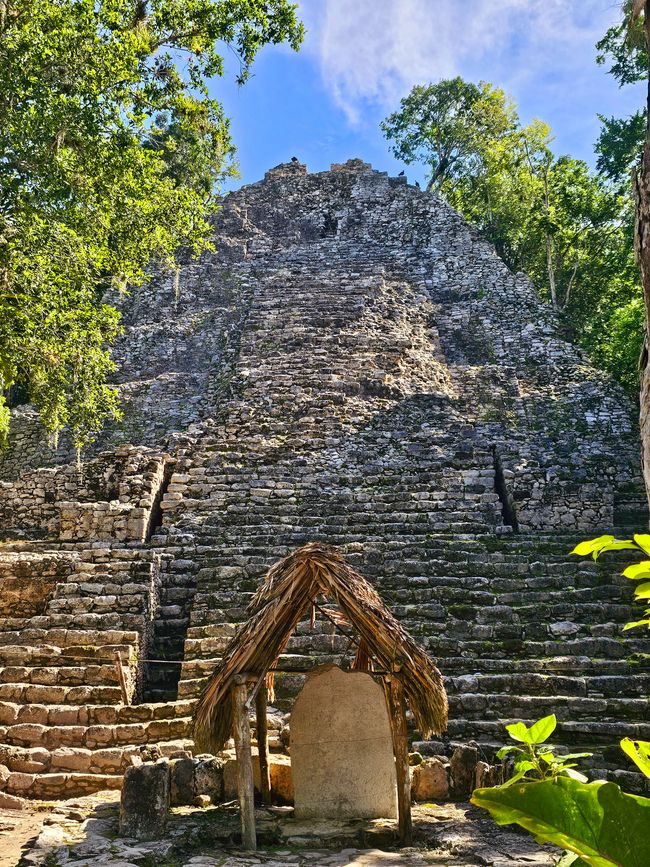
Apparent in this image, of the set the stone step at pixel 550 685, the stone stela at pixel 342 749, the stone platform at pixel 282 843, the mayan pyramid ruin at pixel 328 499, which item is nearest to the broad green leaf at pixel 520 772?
the stone platform at pixel 282 843

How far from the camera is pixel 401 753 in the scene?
4273mm

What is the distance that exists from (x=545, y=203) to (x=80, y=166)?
1424 centimetres

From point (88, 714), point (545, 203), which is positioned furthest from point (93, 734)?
point (545, 203)

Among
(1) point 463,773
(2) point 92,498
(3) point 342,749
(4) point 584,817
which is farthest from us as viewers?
(2) point 92,498

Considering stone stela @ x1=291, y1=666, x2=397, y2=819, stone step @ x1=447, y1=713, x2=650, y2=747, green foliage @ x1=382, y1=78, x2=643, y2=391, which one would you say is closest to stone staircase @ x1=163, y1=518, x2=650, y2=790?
stone step @ x1=447, y1=713, x2=650, y2=747

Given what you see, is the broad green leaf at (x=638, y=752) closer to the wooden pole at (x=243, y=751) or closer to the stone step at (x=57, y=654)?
the wooden pole at (x=243, y=751)

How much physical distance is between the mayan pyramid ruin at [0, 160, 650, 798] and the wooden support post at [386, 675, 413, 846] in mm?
1349

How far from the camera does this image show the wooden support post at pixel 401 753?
4.14m

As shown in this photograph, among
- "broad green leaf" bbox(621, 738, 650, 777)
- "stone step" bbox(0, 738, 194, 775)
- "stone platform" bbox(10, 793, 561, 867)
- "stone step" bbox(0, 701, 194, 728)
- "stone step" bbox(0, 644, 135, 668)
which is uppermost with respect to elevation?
"broad green leaf" bbox(621, 738, 650, 777)

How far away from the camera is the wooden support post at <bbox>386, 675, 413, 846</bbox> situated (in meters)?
4.14

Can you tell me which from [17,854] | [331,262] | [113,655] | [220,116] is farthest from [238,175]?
[17,854]

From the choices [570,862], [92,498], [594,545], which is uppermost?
[92,498]

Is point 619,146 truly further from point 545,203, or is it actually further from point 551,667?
point 551,667

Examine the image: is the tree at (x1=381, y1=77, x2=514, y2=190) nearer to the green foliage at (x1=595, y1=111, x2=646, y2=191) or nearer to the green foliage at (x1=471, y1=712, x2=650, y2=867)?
the green foliage at (x1=595, y1=111, x2=646, y2=191)
